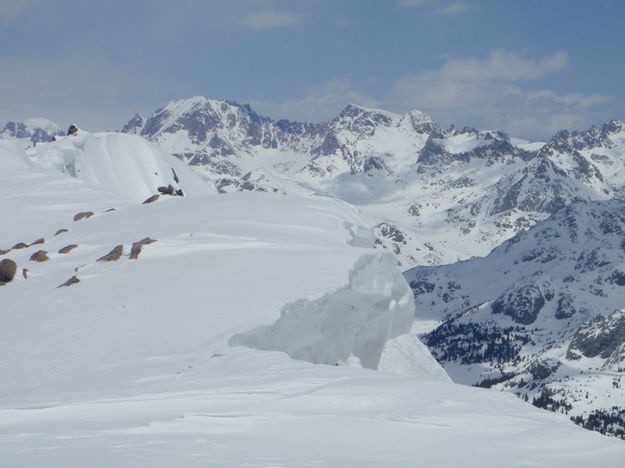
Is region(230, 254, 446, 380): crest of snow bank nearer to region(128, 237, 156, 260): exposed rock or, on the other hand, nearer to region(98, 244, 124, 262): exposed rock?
region(128, 237, 156, 260): exposed rock

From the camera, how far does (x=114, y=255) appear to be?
91.0 ft

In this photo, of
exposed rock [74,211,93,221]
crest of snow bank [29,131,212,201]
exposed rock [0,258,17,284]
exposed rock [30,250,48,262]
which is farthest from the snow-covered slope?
crest of snow bank [29,131,212,201]

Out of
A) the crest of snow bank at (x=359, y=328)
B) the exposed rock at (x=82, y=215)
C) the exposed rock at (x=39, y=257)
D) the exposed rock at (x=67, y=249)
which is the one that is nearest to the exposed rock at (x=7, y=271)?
the exposed rock at (x=39, y=257)

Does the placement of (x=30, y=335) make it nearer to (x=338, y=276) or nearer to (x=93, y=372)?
(x=93, y=372)

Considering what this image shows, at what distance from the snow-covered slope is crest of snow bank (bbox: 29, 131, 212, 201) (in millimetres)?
23074

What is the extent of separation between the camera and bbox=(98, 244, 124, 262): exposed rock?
90.7ft

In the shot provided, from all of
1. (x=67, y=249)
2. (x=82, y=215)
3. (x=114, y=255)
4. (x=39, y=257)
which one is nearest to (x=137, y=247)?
(x=114, y=255)

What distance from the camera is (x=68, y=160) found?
65.4 m

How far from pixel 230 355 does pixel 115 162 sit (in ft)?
162

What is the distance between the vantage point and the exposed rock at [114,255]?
2766 centimetres

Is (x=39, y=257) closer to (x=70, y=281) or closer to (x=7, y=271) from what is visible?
(x=7, y=271)

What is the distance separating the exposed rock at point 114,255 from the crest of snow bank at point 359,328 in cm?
822

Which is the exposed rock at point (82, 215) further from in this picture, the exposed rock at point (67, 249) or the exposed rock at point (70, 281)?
the exposed rock at point (70, 281)

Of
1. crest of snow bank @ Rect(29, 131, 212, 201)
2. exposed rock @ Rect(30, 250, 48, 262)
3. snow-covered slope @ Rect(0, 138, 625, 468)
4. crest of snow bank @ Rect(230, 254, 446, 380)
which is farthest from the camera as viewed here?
crest of snow bank @ Rect(29, 131, 212, 201)
